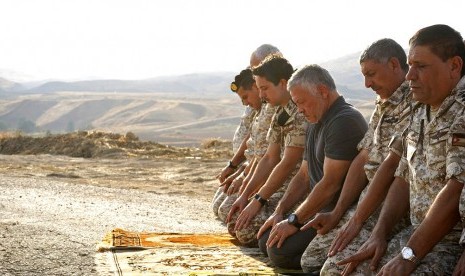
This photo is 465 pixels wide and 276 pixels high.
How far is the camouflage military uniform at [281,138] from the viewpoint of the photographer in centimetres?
644

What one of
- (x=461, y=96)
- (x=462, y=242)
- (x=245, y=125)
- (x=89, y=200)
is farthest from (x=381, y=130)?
(x=89, y=200)

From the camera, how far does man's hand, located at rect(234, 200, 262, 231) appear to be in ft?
21.5

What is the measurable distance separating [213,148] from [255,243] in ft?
62.2

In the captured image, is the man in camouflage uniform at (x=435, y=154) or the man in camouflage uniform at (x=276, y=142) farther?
the man in camouflage uniform at (x=276, y=142)

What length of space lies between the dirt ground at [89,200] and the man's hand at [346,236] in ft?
5.92

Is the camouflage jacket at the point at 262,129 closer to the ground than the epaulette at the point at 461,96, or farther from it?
closer to the ground

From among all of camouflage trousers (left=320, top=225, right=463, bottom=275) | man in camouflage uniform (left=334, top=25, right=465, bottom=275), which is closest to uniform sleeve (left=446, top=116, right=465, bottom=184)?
man in camouflage uniform (left=334, top=25, right=465, bottom=275)

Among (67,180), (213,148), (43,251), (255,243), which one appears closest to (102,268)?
(43,251)

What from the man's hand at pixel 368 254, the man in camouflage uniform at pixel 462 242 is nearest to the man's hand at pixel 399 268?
the man in camouflage uniform at pixel 462 242

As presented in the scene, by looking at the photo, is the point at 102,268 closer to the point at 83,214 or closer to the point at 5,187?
the point at 83,214

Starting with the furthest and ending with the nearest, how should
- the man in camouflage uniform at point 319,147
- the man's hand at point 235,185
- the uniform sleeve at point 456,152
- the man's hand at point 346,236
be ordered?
the man's hand at point 235,185
the man in camouflage uniform at point 319,147
the man's hand at point 346,236
the uniform sleeve at point 456,152

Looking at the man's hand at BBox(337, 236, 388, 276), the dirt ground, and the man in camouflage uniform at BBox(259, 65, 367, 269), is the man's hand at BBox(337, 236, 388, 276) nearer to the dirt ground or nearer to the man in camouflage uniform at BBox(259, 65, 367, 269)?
the man in camouflage uniform at BBox(259, 65, 367, 269)

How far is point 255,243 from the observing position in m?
6.68

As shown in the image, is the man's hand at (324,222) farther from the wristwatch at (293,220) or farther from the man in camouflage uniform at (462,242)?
the man in camouflage uniform at (462,242)
